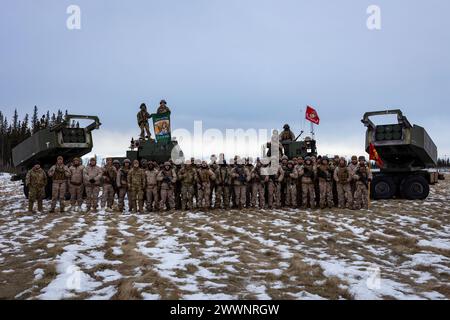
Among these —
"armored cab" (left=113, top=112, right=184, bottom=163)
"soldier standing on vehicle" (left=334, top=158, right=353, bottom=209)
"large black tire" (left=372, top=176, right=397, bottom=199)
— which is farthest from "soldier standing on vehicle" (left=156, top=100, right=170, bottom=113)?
"large black tire" (left=372, top=176, right=397, bottom=199)

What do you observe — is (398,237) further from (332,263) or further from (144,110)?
(144,110)

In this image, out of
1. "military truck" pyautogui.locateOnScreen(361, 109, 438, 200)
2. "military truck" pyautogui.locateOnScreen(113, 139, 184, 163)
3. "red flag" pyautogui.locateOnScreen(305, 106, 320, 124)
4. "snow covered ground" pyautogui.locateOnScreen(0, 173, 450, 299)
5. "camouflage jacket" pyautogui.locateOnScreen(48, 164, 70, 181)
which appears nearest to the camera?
"snow covered ground" pyautogui.locateOnScreen(0, 173, 450, 299)

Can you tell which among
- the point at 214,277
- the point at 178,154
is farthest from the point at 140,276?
the point at 178,154

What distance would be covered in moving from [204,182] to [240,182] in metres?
1.25

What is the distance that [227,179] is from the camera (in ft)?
41.9

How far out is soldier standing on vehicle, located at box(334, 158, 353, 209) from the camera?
12133 millimetres

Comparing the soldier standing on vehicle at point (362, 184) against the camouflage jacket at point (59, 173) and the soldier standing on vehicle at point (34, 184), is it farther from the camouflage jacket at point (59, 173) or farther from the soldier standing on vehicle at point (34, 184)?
the soldier standing on vehicle at point (34, 184)

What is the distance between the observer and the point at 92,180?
39.7 ft

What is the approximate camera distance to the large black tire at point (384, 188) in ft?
50.6

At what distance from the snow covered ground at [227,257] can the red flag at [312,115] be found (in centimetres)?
937

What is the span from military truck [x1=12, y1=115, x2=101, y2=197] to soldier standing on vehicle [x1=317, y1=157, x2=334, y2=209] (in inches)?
409

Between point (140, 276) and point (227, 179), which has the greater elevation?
point (227, 179)

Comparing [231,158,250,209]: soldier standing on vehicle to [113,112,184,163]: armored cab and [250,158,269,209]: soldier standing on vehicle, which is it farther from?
[113,112,184,163]: armored cab

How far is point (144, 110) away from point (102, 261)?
12837mm
